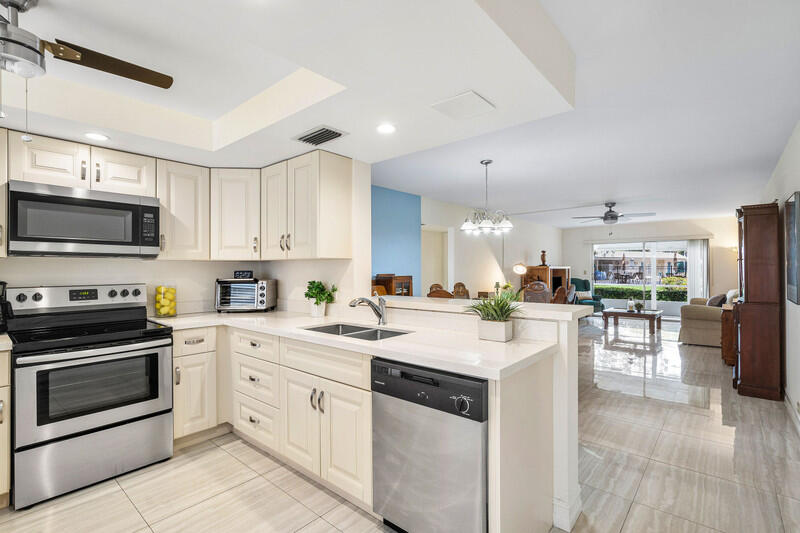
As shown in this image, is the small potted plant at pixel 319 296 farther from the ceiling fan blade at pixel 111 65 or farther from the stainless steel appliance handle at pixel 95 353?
the ceiling fan blade at pixel 111 65

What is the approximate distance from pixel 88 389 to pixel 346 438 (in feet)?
5.16

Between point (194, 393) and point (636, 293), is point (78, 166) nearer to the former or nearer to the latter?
point (194, 393)

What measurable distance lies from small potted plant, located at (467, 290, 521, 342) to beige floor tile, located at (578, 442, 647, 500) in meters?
1.10

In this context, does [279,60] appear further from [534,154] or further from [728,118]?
[728,118]

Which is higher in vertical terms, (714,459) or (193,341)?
(193,341)

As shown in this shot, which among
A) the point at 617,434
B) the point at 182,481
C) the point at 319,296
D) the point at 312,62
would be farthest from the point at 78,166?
the point at 617,434

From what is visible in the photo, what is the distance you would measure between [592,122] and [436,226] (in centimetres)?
364

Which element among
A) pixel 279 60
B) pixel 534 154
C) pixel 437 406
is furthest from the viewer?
pixel 534 154

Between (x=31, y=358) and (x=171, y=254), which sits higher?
(x=171, y=254)

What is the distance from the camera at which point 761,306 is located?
3.74 metres

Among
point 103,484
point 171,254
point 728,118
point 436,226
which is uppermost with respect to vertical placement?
point 728,118

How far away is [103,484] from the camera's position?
7.54ft

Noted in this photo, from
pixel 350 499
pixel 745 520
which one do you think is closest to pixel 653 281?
pixel 745 520

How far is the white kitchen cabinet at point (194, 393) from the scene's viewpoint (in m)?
2.66
